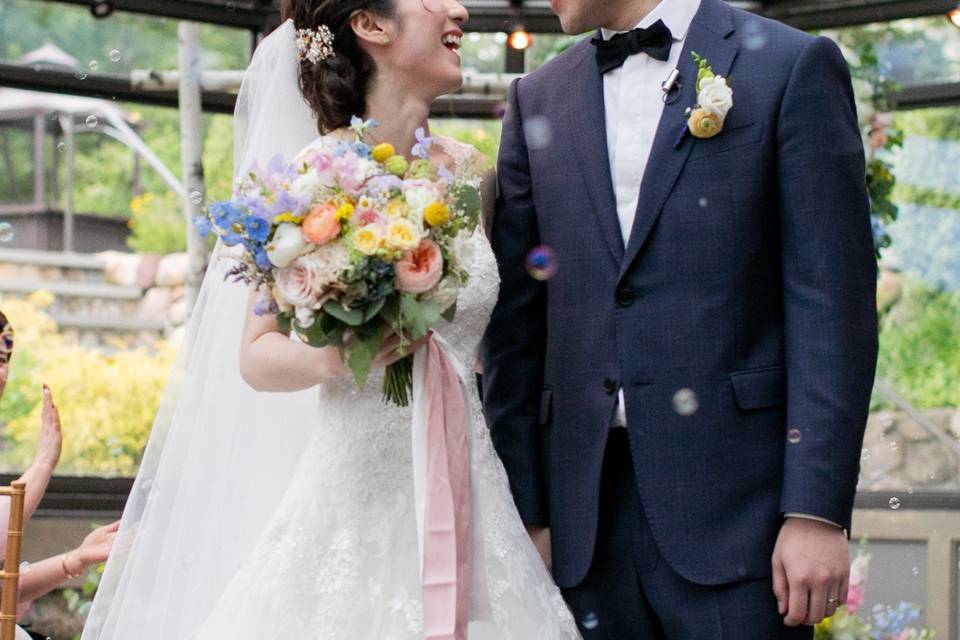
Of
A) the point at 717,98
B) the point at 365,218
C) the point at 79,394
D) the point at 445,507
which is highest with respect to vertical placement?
the point at 717,98

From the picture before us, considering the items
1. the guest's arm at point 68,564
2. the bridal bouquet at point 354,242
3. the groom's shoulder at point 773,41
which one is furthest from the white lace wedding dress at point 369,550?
the guest's arm at point 68,564

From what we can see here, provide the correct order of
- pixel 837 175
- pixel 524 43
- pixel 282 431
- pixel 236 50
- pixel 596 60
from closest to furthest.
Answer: pixel 837 175 → pixel 596 60 → pixel 282 431 → pixel 524 43 → pixel 236 50

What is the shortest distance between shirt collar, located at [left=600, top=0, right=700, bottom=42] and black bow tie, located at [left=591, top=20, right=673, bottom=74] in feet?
0.07

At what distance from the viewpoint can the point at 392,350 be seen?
8.24 feet

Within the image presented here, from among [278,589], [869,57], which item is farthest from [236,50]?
[278,589]

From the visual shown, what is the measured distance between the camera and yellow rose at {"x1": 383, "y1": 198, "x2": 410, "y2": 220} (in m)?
2.38

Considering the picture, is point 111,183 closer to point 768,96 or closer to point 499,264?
point 499,264

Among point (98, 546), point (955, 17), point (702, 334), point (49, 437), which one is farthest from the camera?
point (955, 17)

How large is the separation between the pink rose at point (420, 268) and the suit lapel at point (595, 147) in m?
0.41

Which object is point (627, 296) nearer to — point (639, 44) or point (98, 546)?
point (639, 44)

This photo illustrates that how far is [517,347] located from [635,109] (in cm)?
53

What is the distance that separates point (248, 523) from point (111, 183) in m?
4.08

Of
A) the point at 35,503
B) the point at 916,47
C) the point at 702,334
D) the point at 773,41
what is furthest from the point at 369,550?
the point at 916,47

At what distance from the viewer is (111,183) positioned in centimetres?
670
